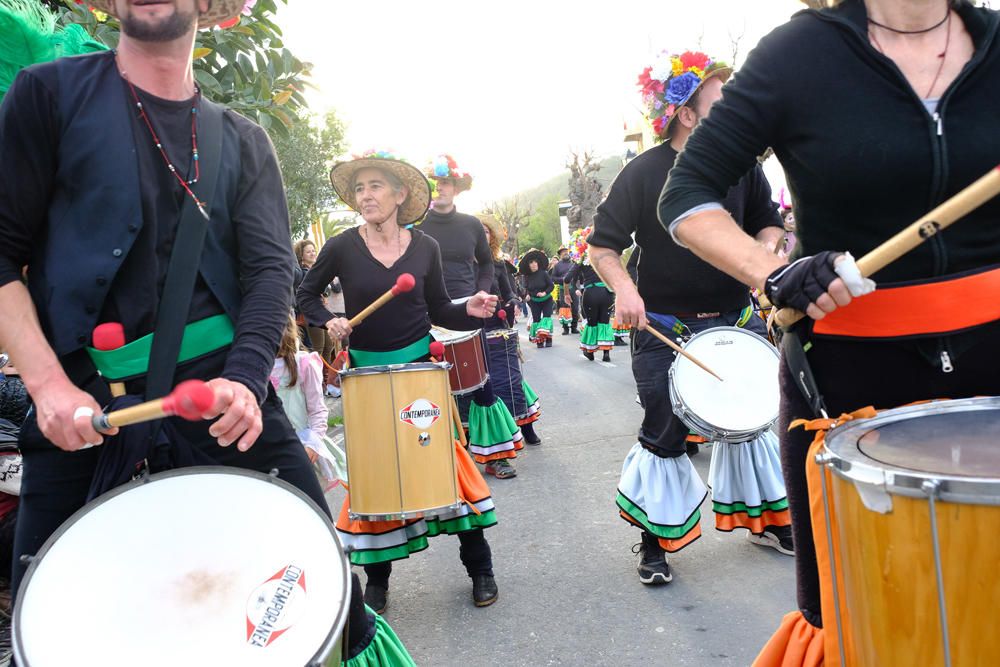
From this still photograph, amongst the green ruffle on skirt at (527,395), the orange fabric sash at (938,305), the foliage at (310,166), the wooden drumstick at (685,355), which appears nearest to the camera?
the orange fabric sash at (938,305)

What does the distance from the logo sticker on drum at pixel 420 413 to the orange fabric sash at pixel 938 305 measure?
226 cm

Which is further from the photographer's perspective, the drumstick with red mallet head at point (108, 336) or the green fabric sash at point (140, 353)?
the green fabric sash at point (140, 353)

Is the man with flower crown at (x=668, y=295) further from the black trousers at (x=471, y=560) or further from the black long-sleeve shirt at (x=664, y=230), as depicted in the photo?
the black trousers at (x=471, y=560)

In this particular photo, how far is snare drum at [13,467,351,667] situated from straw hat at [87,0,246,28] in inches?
47.5

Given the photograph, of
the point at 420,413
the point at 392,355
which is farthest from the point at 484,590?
the point at 392,355

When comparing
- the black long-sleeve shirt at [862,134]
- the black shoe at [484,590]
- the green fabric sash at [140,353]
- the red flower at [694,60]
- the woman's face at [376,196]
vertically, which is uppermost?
the red flower at [694,60]

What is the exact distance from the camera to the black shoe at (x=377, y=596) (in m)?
3.81

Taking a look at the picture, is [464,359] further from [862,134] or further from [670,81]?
[862,134]

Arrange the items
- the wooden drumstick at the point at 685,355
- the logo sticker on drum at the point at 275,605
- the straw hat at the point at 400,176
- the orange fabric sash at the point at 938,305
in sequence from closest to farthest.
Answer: the logo sticker on drum at the point at 275,605 < the orange fabric sash at the point at 938,305 < the wooden drumstick at the point at 685,355 < the straw hat at the point at 400,176

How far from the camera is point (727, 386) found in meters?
3.71

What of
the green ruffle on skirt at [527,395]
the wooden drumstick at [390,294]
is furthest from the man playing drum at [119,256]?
the green ruffle on skirt at [527,395]

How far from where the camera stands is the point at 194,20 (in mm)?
1924

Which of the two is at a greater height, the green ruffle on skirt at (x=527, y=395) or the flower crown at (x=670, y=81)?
the flower crown at (x=670, y=81)

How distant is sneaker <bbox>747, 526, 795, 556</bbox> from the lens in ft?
13.3
